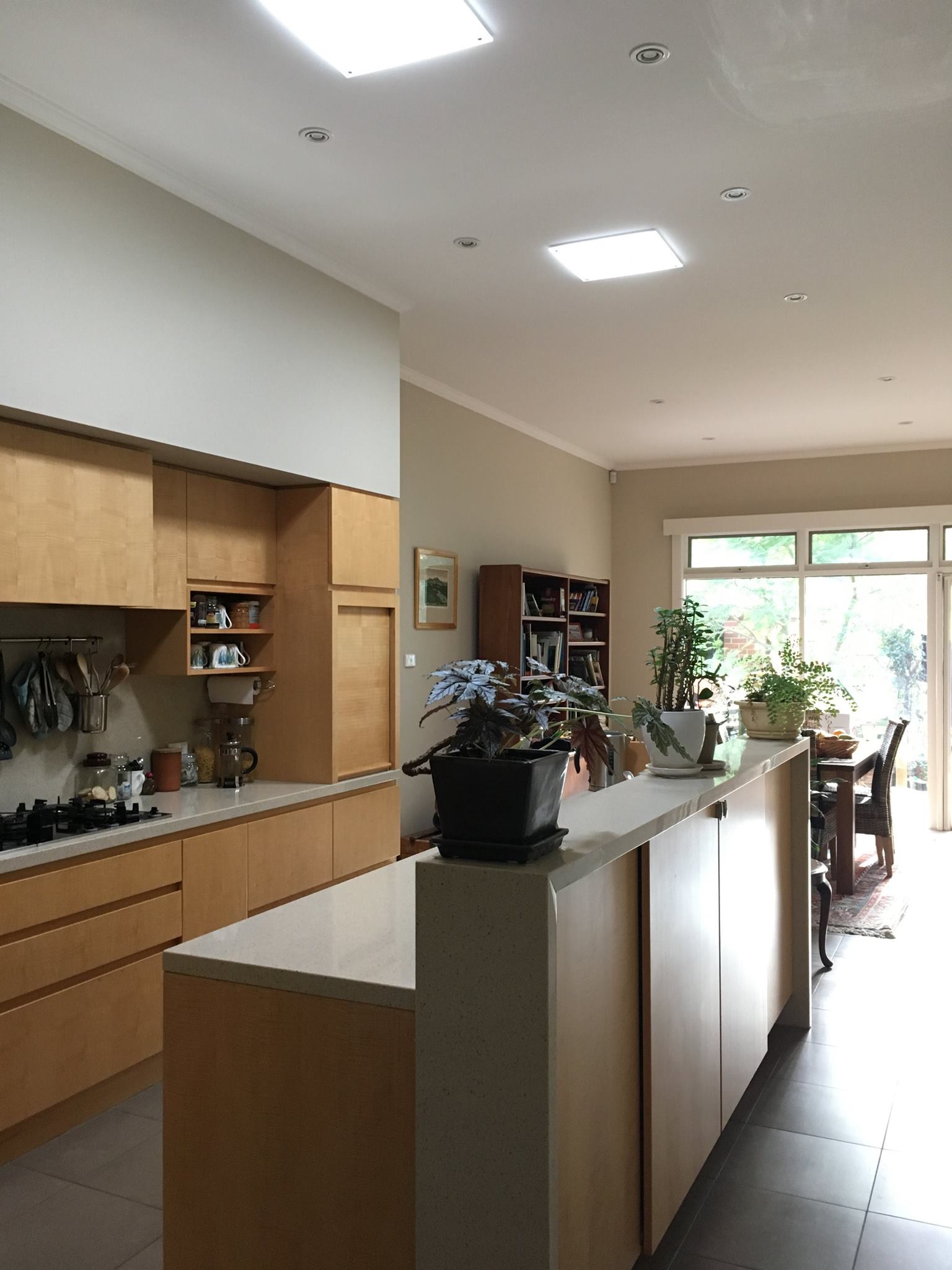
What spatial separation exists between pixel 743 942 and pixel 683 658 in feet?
2.93

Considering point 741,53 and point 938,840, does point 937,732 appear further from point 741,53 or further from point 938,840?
point 741,53

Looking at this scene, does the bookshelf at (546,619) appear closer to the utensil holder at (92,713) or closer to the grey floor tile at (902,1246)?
the utensil holder at (92,713)

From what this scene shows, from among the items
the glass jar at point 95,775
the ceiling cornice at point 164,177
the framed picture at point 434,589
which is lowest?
the glass jar at point 95,775

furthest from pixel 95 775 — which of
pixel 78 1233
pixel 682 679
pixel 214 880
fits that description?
pixel 682 679

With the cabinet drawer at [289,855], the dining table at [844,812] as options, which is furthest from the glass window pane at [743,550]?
the cabinet drawer at [289,855]

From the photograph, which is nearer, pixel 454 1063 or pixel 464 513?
pixel 454 1063

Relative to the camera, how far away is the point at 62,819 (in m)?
3.33

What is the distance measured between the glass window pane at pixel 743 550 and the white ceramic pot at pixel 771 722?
528 cm

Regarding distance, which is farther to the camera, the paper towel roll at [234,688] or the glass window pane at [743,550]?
the glass window pane at [743,550]

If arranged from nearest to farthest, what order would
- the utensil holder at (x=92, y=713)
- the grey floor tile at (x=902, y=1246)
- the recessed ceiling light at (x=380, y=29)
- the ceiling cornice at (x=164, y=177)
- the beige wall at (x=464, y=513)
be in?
the grey floor tile at (x=902, y=1246)
the recessed ceiling light at (x=380, y=29)
the ceiling cornice at (x=164, y=177)
the utensil holder at (x=92, y=713)
the beige wall at (x=464, y=513)

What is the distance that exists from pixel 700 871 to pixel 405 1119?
1.11 meters

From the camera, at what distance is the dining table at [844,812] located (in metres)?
5.81

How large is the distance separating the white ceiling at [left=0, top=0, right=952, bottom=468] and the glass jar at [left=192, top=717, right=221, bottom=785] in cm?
198

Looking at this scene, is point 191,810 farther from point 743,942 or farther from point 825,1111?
point 825,1111
